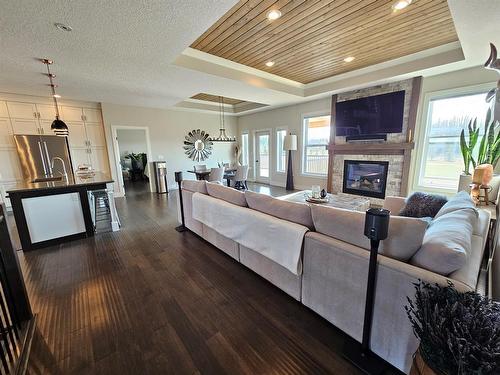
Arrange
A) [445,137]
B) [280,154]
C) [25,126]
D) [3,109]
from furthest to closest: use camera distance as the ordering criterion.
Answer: [280,154] → [25,126] → [3,109] → [445,137]

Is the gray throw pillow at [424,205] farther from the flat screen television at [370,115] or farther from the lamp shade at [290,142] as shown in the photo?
the lamp shade at [290,142]

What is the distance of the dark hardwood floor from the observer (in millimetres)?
1368

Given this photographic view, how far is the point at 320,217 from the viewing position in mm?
1590

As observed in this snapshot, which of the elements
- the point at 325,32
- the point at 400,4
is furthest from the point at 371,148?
the point at 400,4

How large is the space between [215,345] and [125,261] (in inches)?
68.9

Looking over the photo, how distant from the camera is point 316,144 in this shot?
6.12 metres

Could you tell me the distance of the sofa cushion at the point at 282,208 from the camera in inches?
68.5

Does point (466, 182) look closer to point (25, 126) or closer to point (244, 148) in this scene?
point (244, 148)

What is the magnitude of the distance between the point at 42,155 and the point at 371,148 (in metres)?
7.68

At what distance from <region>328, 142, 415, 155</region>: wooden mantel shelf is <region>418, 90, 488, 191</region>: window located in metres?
0.41

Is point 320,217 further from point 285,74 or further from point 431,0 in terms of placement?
point 285,74

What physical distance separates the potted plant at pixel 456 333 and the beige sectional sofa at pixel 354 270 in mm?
147

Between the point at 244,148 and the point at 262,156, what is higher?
the point at 244,148

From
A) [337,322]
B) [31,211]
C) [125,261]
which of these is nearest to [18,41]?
[31,211]
